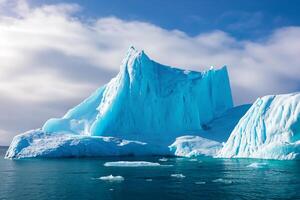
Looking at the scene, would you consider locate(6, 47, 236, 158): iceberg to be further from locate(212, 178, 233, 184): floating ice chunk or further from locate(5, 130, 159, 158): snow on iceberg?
locate(212, 178, 233, 184): floating ice chunk

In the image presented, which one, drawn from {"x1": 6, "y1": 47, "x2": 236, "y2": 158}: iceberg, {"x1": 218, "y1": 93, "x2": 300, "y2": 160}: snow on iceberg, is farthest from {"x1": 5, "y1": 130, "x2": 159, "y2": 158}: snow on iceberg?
{"x1": 218, "y1": 93, "x2": 300, "y2": 160}: snow on iceberg

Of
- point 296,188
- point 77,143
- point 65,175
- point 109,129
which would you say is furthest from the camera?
point 109,129

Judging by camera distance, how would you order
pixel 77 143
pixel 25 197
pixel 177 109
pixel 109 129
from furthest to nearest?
pixel 177 109 < pixel 109 129 < pixel 77 143 < pixel 25 197

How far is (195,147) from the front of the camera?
63094mm

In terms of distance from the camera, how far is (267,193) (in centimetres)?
2511

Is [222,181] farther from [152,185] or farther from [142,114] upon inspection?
[142,114]

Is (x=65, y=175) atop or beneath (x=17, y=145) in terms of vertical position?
beneath

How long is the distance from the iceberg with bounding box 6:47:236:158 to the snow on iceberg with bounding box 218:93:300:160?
1056cm

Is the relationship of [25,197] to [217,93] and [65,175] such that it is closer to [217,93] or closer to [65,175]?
[65,175]

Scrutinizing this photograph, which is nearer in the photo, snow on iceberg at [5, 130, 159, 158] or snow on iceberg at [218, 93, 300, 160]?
snow on iceberg at [218, 93, 300, 160]

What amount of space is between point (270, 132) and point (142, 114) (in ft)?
80.2

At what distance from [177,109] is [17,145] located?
2668cm

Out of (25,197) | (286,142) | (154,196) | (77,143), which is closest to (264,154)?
(286,142)

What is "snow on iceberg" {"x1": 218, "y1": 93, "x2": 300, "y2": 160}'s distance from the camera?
50.1m
